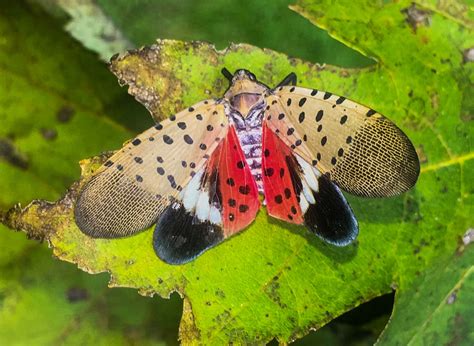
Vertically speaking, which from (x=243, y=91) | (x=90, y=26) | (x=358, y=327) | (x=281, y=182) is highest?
(x=243, y=91)

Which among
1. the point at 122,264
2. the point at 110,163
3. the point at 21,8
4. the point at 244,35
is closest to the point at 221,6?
the point at 244,35

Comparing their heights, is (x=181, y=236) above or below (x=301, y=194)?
below

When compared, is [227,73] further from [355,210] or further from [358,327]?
[358,327]

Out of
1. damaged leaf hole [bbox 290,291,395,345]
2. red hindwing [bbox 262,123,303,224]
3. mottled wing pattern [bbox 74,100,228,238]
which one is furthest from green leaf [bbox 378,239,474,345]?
mottled wing pattern [bbox 74,100,228,238]

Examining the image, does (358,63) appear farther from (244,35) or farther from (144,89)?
(144,89)

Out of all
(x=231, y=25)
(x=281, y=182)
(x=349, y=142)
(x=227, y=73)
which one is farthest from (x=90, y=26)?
(x=349, y=142)

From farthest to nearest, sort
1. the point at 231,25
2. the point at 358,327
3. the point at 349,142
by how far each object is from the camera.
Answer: the point at 358,327 < the point at 231,25 < the point at 349,142

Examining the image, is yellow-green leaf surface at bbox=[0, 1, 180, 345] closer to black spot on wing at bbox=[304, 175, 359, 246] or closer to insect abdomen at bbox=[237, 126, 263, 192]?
insect abdomen at bbox=[237, 126, 263, 192]
